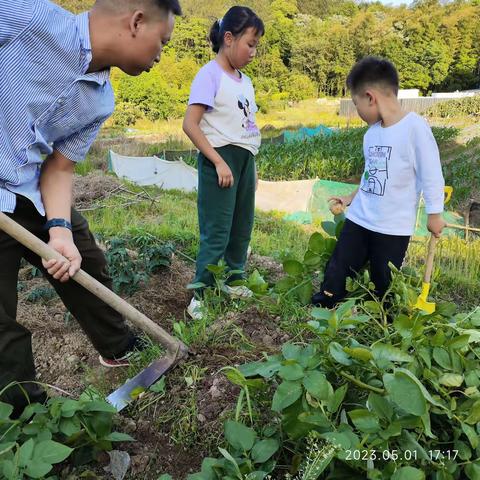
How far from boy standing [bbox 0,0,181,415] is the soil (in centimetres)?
41

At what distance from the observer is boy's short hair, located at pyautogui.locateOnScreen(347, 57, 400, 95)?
2277 millimetres

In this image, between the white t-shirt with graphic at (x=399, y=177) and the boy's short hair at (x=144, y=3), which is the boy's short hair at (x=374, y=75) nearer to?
the white t-shirt with graphic at (x=399, y=177)

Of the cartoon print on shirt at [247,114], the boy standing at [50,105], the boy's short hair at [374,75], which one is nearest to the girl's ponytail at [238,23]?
the cartoon print on shirt at [247,114]

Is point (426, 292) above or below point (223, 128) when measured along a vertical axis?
below

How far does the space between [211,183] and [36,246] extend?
1092 mm

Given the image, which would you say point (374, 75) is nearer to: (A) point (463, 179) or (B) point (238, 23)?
(B) point (238, 23)

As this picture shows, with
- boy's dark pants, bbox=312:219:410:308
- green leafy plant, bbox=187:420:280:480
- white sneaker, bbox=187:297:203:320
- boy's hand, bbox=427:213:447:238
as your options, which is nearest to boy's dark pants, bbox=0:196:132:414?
white sneaker, bbox=187:297:203:320

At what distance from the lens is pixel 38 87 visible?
1.40 metres

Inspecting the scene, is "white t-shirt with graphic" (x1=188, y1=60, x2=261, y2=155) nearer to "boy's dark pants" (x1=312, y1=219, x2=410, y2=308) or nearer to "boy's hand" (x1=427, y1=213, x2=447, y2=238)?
"boy's dark pants" (x1=312, y1=219, x2=410, y2=308)

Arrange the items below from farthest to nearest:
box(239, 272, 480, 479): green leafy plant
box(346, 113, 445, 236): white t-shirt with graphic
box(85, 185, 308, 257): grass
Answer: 1. box(85, 185, 308, 257): grass
2. box(346, 113, 445, 236): white t-shirt with graphic
3. box(239, 272, 480, 479): green leafy plant

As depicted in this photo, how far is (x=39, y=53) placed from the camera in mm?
1358

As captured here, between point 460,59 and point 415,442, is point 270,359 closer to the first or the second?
point 415,442

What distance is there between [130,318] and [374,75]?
5.39ft

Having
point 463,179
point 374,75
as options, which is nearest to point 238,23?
point 374,75
